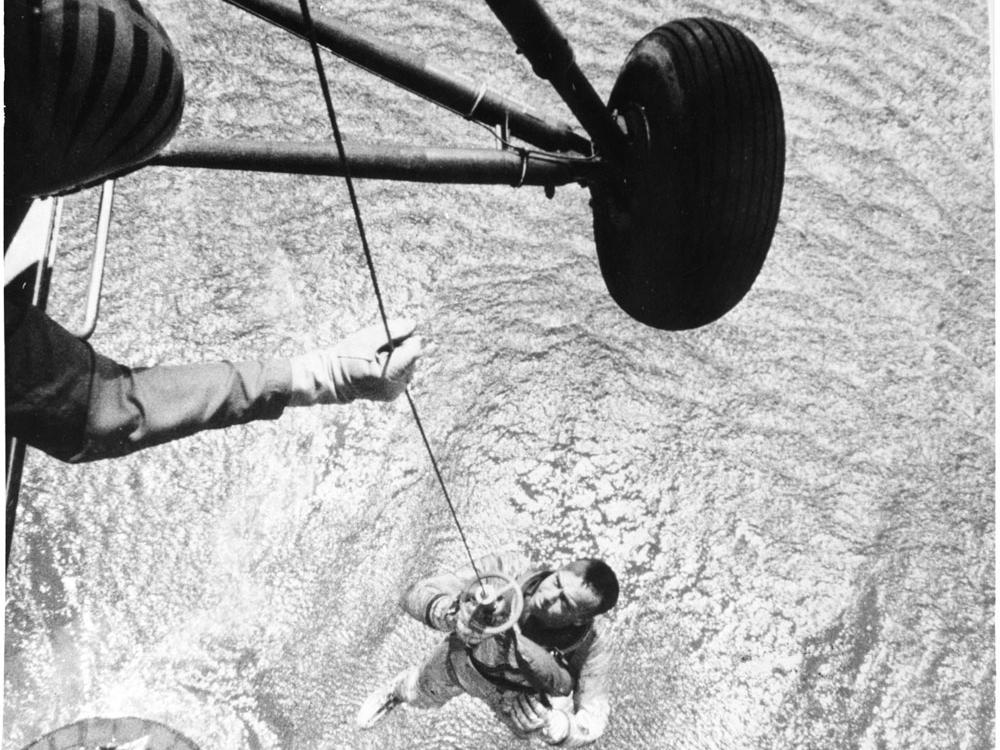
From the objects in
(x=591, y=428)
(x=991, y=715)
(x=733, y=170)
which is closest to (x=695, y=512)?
(x=591, y=428)

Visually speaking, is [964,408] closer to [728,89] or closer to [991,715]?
[991,715]

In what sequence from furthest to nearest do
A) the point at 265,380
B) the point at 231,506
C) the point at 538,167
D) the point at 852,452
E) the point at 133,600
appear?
1. the point at 852,452
2. the point at 231,506
3. the point at 133,600
4. the point at 538,167
5. the point at 265,380

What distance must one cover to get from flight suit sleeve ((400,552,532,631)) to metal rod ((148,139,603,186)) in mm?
770

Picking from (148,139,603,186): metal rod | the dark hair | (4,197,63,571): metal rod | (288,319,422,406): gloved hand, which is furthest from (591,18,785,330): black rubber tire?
(4,197,63,571): metal rod

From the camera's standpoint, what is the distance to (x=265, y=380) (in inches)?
41.8

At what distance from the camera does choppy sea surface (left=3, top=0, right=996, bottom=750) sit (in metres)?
1.78

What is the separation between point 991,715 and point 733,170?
1.41 metres

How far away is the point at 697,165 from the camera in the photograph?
1.11 metres

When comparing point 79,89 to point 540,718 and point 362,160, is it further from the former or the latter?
point 540,718

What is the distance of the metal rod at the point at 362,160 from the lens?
1084mm

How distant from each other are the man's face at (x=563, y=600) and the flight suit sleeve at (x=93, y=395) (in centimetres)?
66

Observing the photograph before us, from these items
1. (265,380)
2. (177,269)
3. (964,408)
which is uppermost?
(265,380)

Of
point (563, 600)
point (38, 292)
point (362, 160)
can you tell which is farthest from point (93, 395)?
point (563, 600)

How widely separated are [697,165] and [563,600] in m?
0.76
